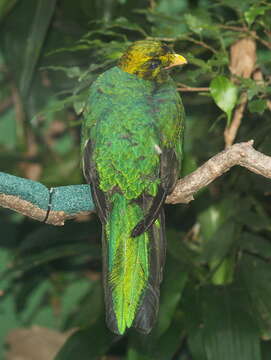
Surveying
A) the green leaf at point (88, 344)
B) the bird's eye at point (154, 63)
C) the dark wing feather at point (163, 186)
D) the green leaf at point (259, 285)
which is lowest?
the green leaf at point (88, 344)

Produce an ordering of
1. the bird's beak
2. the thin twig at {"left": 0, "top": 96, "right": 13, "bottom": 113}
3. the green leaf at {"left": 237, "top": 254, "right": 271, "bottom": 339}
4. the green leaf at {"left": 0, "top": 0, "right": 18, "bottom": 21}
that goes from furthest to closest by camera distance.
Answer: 1. the thin twig at {"left": 0, "top": 96, "right": 13, "bottom": 113}
2. the green leaf at {"left": 0, "top": 0, "right": 18, "bottom": 21}
3. the green leaf at {"left": 237, "top": 254, "right": 271, "bottom": 339}
4. the bird's beak

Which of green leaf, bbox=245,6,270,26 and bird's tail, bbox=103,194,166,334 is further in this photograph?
green leaf, bbox=245,6,270,26

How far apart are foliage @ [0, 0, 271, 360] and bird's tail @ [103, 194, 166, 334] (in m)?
0.53

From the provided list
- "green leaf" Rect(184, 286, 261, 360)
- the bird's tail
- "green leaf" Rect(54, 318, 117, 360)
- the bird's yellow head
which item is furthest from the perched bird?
"green leaf" Rect(54, 318, 117, 360)

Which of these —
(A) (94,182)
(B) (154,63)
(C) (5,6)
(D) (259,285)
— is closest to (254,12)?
(B) (154,63)

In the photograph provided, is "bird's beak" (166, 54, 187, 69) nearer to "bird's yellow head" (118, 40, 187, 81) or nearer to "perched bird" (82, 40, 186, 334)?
"bird's yellow head" (118, 40, 187, 81)

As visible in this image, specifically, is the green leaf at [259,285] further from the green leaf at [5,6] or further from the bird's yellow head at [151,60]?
the green leaf at [5,6]

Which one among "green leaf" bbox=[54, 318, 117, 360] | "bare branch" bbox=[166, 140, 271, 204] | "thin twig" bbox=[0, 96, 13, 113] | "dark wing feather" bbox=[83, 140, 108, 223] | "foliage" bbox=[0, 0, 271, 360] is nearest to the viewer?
"bare branch" bbox=[166, 140, 271, 204]

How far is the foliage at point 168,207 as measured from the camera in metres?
2.63

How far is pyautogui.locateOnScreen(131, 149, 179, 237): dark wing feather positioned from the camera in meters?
2.02

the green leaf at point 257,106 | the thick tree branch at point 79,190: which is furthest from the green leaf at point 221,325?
the green leaf at point 257,106

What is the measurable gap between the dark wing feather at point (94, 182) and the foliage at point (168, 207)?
0.36m

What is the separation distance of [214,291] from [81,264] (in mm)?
1240

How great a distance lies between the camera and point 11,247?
396cm
